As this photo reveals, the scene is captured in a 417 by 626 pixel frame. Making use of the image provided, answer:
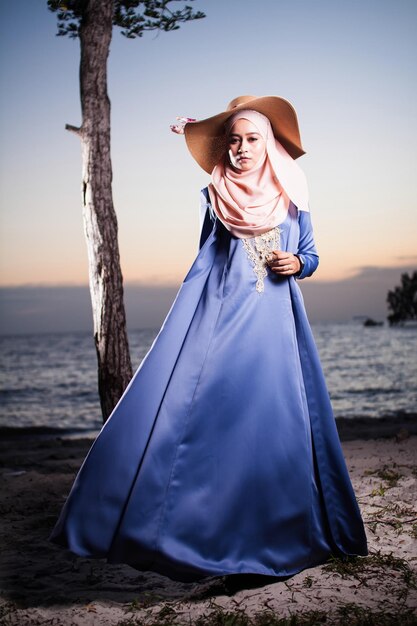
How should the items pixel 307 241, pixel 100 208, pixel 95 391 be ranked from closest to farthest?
pixel 307 241 < pixel 100 208 < pixel 95 391

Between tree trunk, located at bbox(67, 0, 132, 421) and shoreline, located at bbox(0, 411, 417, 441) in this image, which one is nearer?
tree trunk, located at bbox(67, 0, 132, 421)

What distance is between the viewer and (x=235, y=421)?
2.39m

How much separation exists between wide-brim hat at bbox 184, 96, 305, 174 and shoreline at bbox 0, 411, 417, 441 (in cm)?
487

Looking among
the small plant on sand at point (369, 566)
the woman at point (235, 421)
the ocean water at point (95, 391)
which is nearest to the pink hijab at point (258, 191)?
the woman at point (235, 421)

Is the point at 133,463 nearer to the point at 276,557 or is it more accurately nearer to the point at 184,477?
the point at 184,477

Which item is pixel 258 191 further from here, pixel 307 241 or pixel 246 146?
pixel 307 241

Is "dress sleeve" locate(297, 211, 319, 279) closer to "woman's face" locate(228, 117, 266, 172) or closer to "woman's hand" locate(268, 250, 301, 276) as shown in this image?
"woman's hand" locate(268, 250, 301, 276)

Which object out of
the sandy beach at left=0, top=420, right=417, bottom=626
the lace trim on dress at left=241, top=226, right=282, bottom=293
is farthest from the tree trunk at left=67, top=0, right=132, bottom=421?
the lace trim on dress at left=241, top=226, right=282, bottom=293

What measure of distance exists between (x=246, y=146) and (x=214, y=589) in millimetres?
1958

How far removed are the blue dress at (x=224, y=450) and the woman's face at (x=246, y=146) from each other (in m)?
0.34

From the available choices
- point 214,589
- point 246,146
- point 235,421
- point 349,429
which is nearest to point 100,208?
point 246,146

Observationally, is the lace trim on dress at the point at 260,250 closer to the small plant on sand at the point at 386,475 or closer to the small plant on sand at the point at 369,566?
the small plant on sand at the point at 369,566

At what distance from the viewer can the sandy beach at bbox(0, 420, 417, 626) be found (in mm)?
2135

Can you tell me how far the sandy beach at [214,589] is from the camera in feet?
7.00
